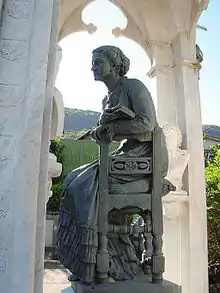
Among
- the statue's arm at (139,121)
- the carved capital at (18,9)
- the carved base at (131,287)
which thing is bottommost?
the carved base at (131,287)

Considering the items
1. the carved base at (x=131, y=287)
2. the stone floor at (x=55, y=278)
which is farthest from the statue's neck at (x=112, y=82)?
the stone floor at (x=55, y=278)

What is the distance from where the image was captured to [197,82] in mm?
5000

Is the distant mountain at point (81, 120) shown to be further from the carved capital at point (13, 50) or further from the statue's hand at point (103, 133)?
the carved capital at point (13, 50)

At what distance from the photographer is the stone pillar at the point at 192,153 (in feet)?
14.1

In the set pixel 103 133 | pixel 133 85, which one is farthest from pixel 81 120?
pixel 103 133

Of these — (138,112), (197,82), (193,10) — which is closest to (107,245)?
(138,112)

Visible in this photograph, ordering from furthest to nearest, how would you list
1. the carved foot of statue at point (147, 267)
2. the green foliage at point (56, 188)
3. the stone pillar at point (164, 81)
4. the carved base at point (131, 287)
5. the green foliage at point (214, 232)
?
the green foliage at point (56, 188), the green foliage at point (214, 232), the stone pillar at point (164, 81), the carved foot of statue at point (147, 267), the carved base at point (131, 287)

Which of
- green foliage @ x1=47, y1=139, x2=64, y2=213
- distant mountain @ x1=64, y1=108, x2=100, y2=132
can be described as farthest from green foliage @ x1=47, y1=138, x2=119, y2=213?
Result: distant mountain @ x1=64, y1=108, x2=100, y2=132

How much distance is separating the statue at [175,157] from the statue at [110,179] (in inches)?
77.9

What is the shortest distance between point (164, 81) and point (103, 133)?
10.2 feet

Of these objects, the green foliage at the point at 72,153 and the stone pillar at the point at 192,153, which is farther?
the green foliage at the point at 72,153

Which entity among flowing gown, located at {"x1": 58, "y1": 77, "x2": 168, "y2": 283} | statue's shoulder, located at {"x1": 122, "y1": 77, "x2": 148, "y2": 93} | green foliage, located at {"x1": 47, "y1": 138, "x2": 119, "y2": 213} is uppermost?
Answer: green foliage, located at {"x1": 47, "y1": 138, "x2": 119, "y2": 213}

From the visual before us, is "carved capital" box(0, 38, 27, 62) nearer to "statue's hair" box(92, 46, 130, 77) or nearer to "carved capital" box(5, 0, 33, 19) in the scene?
"carved capital" box(5, 0, 33, 19)

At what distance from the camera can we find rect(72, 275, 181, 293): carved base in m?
2.07
